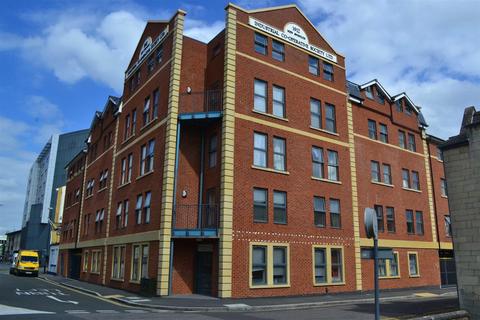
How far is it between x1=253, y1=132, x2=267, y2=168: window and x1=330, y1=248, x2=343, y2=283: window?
21.7 ft

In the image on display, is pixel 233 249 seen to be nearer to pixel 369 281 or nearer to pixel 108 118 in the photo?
pixel 369 281

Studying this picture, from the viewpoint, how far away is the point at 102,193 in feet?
107

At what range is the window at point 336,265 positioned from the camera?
77.2 feet

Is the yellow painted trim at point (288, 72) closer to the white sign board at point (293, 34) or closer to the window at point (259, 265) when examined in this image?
the white sign board at point (293, 34)

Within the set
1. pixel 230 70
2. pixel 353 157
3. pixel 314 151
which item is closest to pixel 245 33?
pixel 230 70

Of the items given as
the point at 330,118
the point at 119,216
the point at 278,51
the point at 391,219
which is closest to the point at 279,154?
the point at 330,118

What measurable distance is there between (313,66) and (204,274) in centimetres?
1406

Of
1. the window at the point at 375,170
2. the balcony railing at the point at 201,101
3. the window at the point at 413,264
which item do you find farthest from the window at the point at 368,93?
the balcony railing at the point at 201,101

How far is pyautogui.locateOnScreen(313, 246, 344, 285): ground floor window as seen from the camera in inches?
896

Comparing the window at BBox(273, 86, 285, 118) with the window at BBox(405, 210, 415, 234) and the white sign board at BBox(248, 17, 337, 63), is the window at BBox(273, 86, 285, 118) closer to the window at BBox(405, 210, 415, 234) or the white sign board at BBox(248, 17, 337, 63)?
the white sign board at BBox(248, 17, 337, 63)

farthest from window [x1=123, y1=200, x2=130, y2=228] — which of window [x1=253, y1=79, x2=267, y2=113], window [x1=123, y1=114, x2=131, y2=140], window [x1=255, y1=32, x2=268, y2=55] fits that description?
window [x1=255, y1=32, x2=268, y2=55]

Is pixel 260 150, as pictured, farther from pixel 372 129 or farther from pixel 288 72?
pixel 372 129

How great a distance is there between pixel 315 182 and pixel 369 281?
704cm

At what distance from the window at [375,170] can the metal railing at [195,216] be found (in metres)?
12.7
